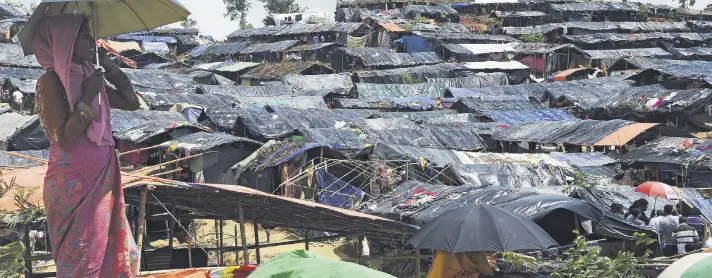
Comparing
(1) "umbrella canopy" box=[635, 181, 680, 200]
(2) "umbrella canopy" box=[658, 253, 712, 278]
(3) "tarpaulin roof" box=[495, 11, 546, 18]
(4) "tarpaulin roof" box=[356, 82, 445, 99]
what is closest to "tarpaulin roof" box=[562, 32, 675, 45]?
(3) "tarpaulin roof" box=[495, 11, 546, 18]

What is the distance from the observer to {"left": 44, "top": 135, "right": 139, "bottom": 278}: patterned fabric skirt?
358 cm

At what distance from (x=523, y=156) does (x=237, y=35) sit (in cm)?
3661

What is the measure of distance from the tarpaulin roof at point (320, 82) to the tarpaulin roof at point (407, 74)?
958 millimetres

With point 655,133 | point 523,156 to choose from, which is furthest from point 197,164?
point 655,133

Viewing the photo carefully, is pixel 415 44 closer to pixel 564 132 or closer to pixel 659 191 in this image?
pixel 564 132

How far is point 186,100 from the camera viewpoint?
2702cm

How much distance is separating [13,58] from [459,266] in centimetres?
3346

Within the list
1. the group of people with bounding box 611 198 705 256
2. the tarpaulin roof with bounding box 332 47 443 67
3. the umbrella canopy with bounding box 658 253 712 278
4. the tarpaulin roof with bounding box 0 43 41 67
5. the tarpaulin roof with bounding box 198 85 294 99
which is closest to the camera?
the umbrella canopy with bounding box 658 253 712 278

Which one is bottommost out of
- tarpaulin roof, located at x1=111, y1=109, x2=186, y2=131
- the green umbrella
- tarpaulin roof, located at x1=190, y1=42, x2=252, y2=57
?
tarpaulin roof, located at x1=190, y1=42, x2=252, y2=57

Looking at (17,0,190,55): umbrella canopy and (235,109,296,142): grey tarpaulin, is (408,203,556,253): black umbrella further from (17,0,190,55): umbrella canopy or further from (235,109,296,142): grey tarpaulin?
(235,109,296,142): grey tarpaulin

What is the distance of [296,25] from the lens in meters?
50.0

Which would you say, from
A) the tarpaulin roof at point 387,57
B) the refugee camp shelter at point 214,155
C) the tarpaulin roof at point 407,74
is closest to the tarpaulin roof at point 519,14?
the tarpaulin roof at point 387,57

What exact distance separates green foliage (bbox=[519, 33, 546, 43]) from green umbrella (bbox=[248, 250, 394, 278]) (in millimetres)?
43485

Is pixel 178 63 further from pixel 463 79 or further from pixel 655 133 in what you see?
pixel 655 133
